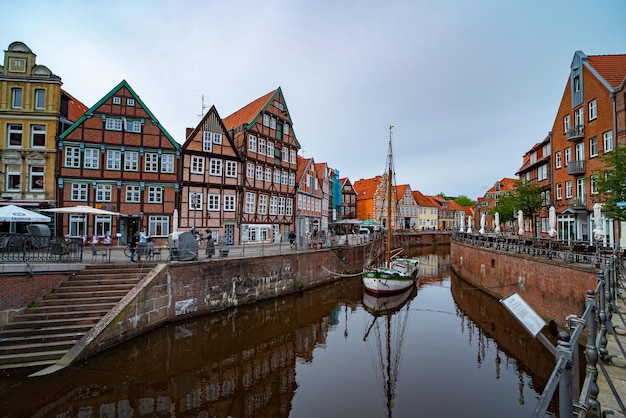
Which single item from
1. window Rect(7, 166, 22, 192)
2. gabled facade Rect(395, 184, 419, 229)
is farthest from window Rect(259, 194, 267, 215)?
gabled facade Rect(395, 184, 419, 229)

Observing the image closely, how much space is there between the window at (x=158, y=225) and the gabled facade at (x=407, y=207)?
186 ft

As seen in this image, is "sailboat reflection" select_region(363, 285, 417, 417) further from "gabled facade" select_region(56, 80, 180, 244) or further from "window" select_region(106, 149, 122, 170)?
"window" select_region(106, 149, 122, 170)

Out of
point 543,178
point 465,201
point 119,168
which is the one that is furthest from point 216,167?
point 465,201

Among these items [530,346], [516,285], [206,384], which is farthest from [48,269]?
[516,285]

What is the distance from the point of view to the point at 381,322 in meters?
18.2

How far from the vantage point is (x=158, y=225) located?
2527 centimetres

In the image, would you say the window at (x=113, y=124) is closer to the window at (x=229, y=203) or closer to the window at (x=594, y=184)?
the window at (x=229, y=203)

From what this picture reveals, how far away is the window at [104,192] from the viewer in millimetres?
23859

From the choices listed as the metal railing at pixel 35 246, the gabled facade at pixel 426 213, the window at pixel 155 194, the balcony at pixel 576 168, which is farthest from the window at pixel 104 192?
the gabled facade at pixel 426 213

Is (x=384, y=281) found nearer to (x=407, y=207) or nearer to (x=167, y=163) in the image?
(x=167, y=163)

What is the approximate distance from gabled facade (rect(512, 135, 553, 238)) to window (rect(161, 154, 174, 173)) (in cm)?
3169

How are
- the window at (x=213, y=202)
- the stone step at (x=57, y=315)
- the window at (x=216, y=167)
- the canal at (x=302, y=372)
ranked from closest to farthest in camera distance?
the canal at (x=302, y=372) < the stone step at (x=57, y=315) < the window at (x=213, y=202) < the window at (x=216, y=167)

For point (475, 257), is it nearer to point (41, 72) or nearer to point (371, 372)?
point (371, 372)

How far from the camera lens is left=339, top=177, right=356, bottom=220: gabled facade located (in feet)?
216
